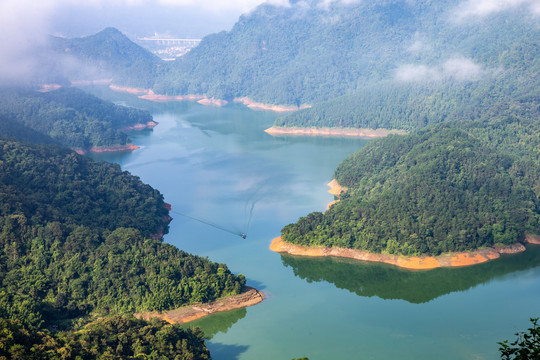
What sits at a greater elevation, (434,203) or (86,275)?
(434,203)

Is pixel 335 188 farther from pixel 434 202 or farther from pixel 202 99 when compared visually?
pixel 202 99

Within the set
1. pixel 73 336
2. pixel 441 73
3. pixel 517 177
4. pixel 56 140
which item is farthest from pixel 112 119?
pixel 73 336

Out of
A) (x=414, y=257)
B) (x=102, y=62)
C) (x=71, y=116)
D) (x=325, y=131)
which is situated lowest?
(x=414, y=257)

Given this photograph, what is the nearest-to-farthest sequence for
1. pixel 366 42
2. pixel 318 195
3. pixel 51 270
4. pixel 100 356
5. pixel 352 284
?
pixel 100 356 < pixel 51 270 < pixel 352 284 < pixel 318 195 < pixel 366 42

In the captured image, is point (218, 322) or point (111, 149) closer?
point (218, 322)

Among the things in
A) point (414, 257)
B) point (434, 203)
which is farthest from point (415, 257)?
point (434, 203)

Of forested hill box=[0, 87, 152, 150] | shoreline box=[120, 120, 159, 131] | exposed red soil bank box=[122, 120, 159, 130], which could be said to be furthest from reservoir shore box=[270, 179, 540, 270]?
exposed red soil bank box=[122, 120, 159, 130]

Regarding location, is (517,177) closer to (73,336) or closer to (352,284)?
(352,284)
